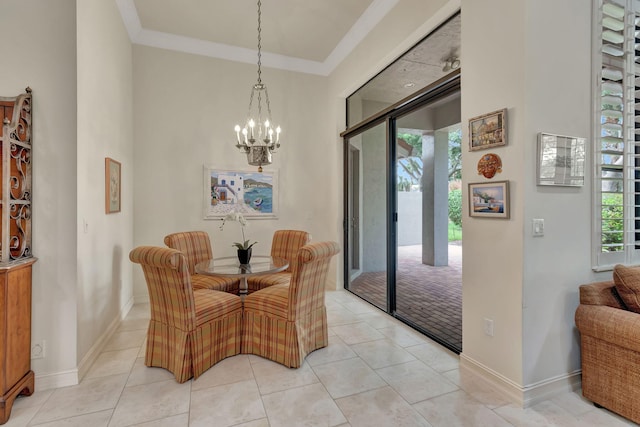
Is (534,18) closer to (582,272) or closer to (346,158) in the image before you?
(582,272)

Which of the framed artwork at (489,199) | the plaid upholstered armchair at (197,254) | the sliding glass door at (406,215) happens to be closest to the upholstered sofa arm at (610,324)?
the framed artwork at (489,199)

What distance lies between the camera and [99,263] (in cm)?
280

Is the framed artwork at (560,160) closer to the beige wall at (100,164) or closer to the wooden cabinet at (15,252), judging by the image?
the beige wall at (100,164)

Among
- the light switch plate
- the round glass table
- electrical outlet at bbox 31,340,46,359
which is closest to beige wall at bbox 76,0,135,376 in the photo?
electrical outlet at bbox 31,340,46,359

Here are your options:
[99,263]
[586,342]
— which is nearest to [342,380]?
[586,342]

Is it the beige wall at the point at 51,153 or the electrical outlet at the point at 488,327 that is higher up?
the beige wall at the point at 51,153

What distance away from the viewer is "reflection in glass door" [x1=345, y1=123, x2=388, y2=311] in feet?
14.8

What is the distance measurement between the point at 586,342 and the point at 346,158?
3.50 m

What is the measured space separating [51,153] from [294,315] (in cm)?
216

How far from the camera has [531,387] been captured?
6.66ft

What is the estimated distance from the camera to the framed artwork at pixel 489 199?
2.09 m

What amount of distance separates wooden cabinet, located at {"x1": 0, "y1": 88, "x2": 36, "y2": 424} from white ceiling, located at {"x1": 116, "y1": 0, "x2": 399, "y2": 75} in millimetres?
2188

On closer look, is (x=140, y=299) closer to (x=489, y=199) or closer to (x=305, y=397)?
(x=305, y=397)

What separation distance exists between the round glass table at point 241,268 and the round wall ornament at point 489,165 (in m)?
1.91
